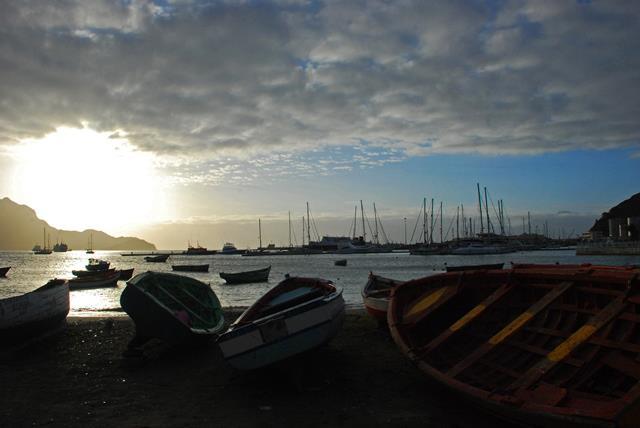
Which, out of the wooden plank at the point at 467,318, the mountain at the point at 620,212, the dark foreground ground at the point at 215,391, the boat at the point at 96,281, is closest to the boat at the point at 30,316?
the dark foreground ground at the point at 215,391

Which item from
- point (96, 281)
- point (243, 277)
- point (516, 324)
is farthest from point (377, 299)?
point (243, 277)

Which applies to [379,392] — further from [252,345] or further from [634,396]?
[634,396]

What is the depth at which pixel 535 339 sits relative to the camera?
7.86 meters

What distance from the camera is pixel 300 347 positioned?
8125mm

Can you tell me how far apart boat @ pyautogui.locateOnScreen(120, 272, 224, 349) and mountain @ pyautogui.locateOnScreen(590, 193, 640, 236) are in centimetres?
15472

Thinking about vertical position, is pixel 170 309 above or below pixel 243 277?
above

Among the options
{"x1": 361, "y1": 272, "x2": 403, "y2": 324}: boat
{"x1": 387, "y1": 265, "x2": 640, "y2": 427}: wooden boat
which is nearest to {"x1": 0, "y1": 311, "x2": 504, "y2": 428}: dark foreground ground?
{"x1": 387, "y1": 265, "x2": 640, "y2": 427}: wooden boat

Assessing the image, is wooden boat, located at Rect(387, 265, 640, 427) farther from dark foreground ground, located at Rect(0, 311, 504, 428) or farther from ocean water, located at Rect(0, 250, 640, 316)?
ocean water, located at Rect(0, 250, 640, 316)

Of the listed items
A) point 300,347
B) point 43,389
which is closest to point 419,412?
point 300,347

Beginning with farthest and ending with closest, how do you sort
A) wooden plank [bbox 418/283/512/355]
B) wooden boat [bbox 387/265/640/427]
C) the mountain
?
the mountain, wooden plank [bbox 418/283/512/355], wooden boat [bbox 387/265/640/427]

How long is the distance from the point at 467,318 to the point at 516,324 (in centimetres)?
89

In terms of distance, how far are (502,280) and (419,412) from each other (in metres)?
3.18

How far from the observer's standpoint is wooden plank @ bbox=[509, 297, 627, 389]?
6656 millimetres

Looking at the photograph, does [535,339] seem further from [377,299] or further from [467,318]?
[377,299]
